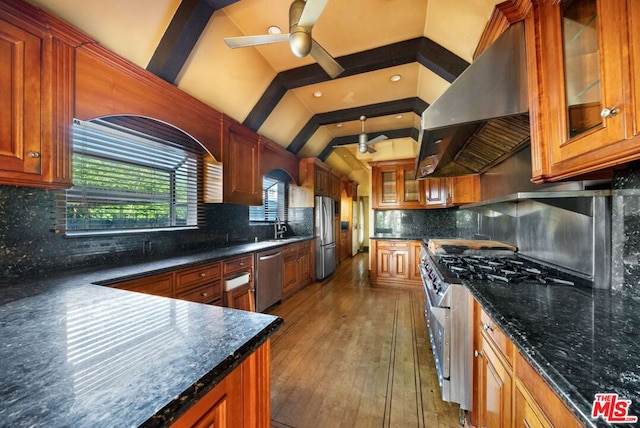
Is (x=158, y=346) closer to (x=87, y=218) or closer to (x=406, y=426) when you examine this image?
(x=406, y=426)

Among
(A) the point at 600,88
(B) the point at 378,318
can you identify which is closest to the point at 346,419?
(B) the point at 378,318

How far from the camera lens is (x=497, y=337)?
1.06 m

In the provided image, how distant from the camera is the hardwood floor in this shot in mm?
1550

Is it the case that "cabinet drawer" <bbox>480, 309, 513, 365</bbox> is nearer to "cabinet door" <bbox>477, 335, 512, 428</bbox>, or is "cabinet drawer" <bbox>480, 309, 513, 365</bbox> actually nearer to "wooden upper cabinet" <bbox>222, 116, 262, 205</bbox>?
"cabinet door" <bbox>477, 335, 512, 428</bbox>

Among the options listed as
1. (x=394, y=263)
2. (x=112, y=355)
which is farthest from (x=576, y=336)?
(x=394, y=263)

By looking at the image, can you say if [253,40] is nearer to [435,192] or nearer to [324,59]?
[324,59]

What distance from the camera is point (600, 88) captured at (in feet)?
2.61

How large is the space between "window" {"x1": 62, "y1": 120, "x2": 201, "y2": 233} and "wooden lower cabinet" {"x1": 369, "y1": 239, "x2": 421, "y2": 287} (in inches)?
126

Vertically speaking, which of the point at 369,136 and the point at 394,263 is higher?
the point at 369,136

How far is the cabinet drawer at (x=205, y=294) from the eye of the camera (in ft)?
6.50

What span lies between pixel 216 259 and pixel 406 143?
4637 mm

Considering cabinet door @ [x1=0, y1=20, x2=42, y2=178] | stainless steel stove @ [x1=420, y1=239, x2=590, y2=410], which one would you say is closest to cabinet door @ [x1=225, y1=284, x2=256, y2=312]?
cabinet door @ [x1=0, y1=20, x2=42, y2=178]

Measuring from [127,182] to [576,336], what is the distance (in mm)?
2915

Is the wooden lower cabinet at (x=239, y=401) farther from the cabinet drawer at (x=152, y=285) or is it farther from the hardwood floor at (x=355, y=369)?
the cabinet drawer at (x=152, y=285)
